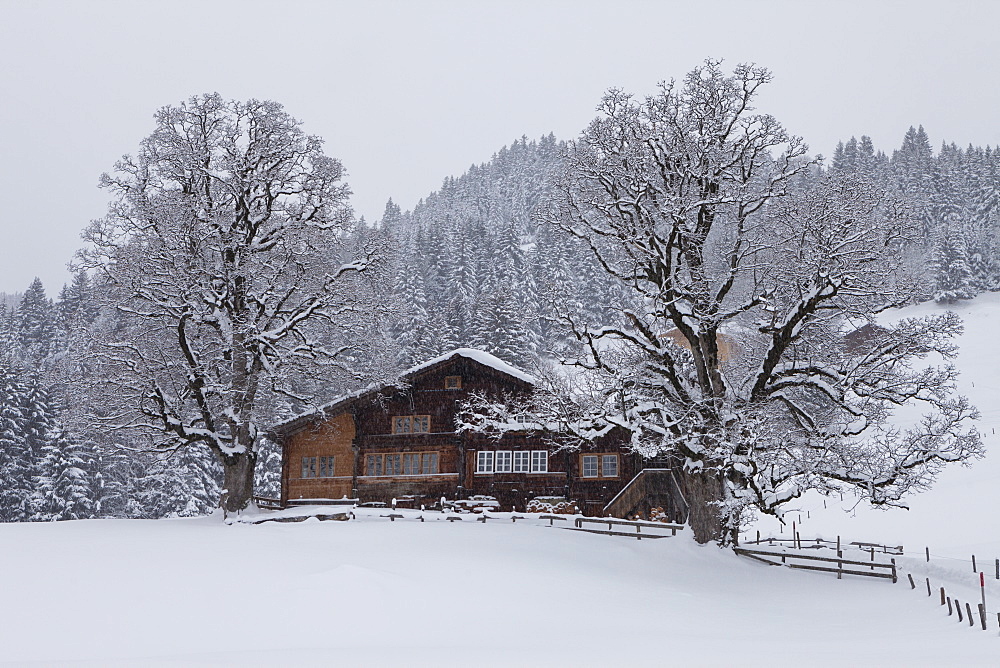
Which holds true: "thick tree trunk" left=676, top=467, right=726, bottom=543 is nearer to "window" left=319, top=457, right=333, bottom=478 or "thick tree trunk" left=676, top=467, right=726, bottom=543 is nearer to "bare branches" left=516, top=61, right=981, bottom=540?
"bare branches" left=516, top=61, right=981, bottom=540

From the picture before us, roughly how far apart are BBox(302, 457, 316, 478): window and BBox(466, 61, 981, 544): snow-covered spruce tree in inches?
722

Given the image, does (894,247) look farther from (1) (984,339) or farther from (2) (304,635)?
(1) (984,339)

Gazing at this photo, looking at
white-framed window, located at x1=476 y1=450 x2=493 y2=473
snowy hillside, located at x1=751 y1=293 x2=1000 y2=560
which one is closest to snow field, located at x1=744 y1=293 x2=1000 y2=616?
snowy hillside, located at x1=751 y1=293 x2=1000 y2=560

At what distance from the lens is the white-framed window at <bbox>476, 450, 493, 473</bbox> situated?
38.1 meters

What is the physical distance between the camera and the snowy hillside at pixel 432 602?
11.8 m

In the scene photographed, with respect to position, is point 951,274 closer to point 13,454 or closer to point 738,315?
point 738,315

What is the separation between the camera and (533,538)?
23500 millimetres

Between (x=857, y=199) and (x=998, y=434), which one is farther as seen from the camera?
(x=998, y=434)

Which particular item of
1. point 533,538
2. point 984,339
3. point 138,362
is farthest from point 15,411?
point 984,339

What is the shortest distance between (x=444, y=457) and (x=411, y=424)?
2.24 metres

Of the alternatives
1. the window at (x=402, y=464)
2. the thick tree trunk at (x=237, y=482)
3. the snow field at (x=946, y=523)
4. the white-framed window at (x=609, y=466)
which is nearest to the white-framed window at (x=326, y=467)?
the window at (x=402, y=464)

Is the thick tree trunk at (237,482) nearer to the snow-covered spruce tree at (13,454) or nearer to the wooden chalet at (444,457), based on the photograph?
the wooden chalet at (444,457)

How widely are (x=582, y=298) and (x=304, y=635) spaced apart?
2704 inches

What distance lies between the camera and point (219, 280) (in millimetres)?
28922
